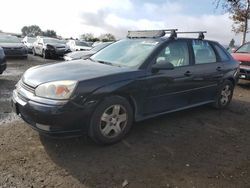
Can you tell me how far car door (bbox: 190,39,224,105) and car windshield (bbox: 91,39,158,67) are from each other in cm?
107

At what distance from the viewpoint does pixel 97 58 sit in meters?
5.10

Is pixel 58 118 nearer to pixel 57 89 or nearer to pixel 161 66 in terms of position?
pixel 57 89

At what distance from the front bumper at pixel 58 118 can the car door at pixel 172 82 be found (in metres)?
1.20

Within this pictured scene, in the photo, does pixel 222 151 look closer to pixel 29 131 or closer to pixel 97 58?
pixel 97 58

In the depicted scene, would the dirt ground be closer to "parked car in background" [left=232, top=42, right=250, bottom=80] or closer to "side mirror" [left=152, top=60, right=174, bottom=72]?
"side mirror" [left=152, top=60, right=174, bottom=72]

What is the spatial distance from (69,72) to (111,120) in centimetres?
90

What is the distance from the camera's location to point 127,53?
4875mm

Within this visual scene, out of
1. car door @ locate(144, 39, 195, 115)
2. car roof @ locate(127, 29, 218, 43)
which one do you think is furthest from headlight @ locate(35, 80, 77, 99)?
car roof @ locate(127, 29, 218, 43)

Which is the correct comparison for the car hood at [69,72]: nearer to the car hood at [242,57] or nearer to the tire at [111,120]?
the tire at [111,120]

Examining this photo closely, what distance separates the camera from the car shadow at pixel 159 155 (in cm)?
334

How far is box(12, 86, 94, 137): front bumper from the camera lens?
3.55m

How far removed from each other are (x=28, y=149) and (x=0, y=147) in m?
0.38

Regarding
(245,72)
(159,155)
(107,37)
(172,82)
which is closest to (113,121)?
(159,155)

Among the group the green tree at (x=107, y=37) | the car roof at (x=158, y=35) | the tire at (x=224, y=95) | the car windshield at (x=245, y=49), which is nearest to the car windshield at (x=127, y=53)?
the car roof at (x=158, y=35)
